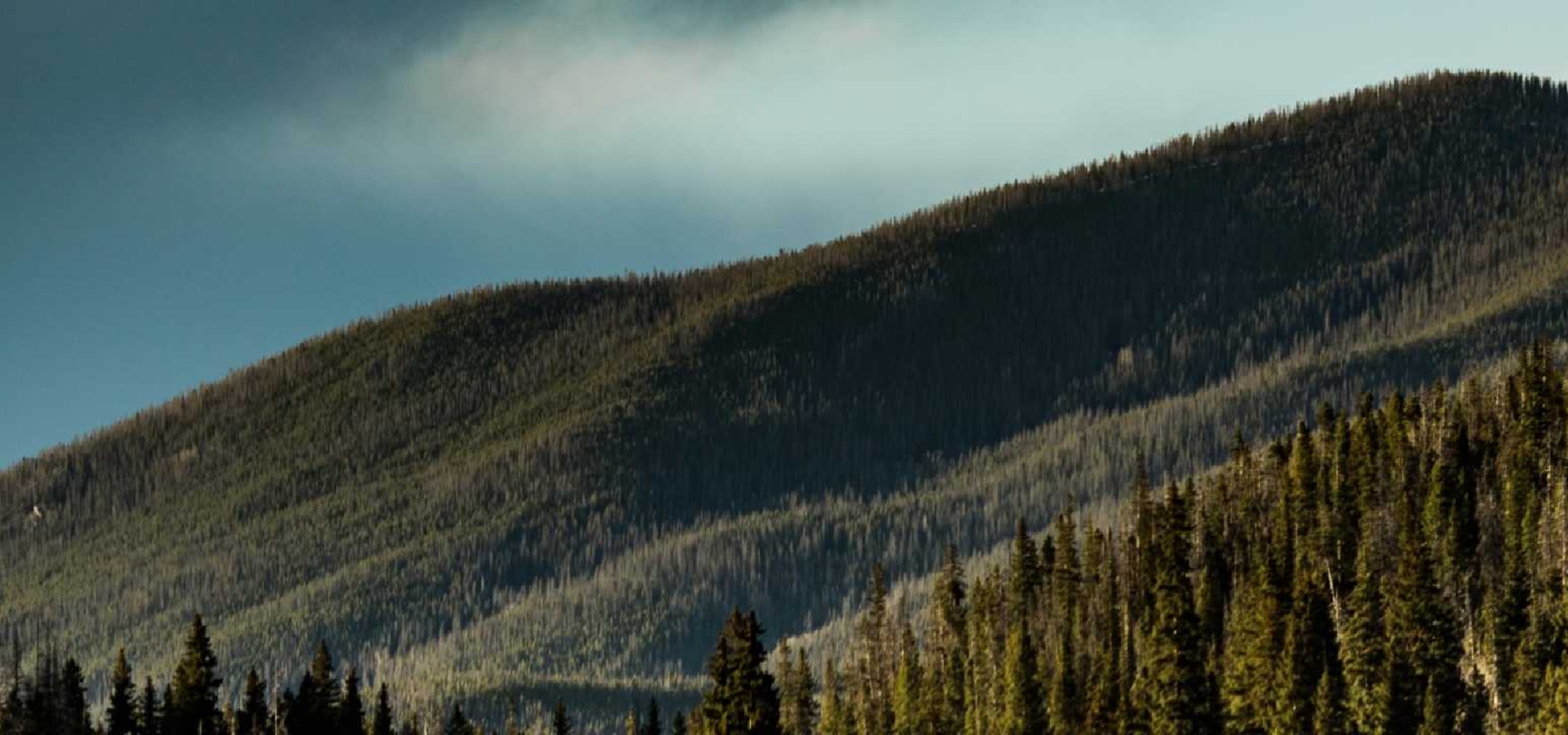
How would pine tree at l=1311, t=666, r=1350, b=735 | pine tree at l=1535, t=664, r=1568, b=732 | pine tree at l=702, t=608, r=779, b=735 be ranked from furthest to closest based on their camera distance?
pine tree at l=1311, t=666, r=1350, b=735, pine tree at l=1535, t=664, r=1568, b=732, pine tree at l=702, t=608, r=779, b=735

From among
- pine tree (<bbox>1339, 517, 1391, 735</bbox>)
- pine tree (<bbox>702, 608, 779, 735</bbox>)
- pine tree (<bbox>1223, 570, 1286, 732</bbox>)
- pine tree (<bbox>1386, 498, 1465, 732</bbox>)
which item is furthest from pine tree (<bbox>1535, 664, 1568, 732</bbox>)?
pine tree (<bbox>702, 608, 779, 735</bbox>)

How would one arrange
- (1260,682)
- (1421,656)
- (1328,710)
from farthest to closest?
1. (1260,682)
2. (1328,710)
3. (1421,656)

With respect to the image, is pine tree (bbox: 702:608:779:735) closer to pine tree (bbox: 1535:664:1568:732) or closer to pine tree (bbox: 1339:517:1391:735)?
pine tree (bbox: 1535:664:1568:732)

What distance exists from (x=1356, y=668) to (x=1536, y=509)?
14.3 meters

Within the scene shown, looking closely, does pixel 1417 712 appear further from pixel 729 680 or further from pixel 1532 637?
pixel 729 680

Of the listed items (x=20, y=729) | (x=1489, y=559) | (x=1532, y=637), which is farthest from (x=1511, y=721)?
(x=20, y=729)

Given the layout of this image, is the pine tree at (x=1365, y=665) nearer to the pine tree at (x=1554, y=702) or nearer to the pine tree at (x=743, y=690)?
the pine tree at (x=1554, y=702)

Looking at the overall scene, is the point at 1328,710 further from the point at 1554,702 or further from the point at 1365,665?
the point at 1554,702

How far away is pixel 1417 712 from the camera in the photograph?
190 meters

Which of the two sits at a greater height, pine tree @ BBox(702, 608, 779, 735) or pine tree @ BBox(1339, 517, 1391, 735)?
pine tree @ BBox(702, 608, 779, 735)

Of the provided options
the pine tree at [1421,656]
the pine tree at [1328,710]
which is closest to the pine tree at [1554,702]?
the pine tree at [1421,656]

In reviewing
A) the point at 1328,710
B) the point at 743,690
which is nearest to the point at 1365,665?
the point at 1328,710

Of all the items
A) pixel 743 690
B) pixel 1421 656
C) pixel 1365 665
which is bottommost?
pixel 1365 665

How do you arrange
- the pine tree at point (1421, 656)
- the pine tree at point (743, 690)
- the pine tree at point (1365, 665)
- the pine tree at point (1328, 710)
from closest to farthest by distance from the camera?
the pine tree at point (743, 690), the pine tree at point (1421, 656), the pine tree at point (1365, 665), the pine tree at point (1328, 710)
